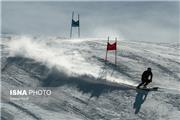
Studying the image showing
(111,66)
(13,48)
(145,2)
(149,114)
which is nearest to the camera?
(149,114)

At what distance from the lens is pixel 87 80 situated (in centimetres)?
3017

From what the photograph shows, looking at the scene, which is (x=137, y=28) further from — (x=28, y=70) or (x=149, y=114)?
(x=149, y=114)

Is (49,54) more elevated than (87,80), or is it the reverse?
(49,54)

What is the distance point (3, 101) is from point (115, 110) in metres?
5.78

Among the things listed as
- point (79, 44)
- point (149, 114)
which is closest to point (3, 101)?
point (149, 114)

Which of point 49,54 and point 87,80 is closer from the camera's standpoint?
point 87,80

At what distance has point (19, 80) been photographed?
3020cm

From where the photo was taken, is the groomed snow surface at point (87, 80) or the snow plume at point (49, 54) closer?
the groomed snow surface at point (87, 80)

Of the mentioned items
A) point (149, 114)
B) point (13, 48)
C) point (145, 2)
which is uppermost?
point (145, 2)

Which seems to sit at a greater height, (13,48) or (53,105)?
(13,48)

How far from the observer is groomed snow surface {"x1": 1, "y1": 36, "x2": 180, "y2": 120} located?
26.2 meters

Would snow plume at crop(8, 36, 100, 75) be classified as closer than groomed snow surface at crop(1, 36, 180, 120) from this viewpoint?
No

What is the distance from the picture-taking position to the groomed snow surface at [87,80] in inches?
1030

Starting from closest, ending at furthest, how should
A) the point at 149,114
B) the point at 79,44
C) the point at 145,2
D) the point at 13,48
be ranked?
the point at 149,114 → the point at 13,48 → the point at 79,44 → the point at 145,2
